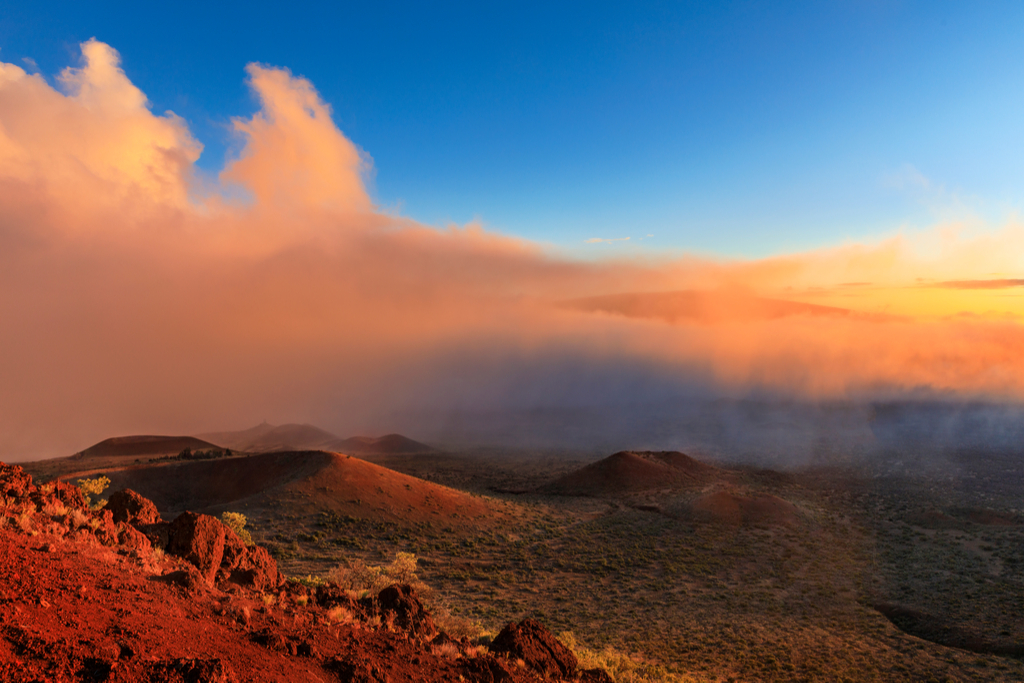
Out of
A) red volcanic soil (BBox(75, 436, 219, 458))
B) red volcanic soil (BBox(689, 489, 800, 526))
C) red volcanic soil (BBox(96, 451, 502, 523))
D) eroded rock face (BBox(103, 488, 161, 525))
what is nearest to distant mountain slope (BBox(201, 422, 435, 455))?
red volcanic soil (BBox(75, 436, 219, 458))

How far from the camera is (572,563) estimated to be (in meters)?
27.0

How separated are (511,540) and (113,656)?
90.7ft

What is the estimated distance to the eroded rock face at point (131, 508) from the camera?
1209cm

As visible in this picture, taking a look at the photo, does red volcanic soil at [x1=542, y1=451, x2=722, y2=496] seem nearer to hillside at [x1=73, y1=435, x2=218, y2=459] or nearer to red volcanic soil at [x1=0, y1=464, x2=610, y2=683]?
red volcanic soil at [x1=0, y1=464, x2=610, y2=683]

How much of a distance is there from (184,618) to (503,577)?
722 inches

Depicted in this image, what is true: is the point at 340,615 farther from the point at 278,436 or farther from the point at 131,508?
the point at 278,436

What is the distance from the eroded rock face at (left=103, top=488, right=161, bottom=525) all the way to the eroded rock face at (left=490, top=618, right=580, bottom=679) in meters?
8.85

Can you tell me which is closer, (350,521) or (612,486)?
(350,521)

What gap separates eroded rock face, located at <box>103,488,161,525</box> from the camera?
12086 millimetres

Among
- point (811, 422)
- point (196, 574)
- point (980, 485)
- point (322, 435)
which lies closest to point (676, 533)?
point (196, 574)

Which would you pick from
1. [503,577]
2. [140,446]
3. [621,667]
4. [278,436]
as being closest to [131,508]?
[621,667]

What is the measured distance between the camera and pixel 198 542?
10695 millimetres

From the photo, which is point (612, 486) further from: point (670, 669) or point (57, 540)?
point (57, 540)

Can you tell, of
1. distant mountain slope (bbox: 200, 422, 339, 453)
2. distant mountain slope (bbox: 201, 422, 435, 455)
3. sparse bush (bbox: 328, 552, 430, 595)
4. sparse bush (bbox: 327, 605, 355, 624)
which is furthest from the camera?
distant mountain slope (bbox: 200, 422, 339, 453)
